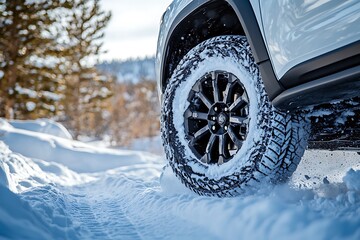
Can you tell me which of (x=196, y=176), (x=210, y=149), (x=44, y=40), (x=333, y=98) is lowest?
(x=196, y=176)

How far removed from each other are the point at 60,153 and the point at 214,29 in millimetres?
4100

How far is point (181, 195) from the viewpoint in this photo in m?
2.32

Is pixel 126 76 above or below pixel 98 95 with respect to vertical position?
above

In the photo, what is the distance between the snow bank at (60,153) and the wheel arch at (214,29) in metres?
3.34

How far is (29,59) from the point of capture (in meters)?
14.8

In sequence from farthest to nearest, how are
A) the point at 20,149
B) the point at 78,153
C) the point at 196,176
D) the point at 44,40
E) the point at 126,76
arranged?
1. the point at 126,76
2. the point at 44,40
3. the point at 78,153
4. the point at 20,149
5. the point at 196,176

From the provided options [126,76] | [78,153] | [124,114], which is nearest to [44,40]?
[78,153]

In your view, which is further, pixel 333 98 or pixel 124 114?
pixel 124 114

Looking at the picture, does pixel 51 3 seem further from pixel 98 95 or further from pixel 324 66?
pixel 324 66

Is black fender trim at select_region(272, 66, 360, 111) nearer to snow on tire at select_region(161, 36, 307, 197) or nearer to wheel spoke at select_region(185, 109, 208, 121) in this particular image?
snow on tire at select_region(161, 36, 307, 197)

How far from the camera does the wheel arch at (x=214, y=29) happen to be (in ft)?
5.94

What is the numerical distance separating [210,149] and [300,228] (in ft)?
3.00

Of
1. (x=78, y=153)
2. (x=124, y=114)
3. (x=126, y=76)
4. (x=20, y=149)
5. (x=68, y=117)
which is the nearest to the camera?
(x=20, y=149)

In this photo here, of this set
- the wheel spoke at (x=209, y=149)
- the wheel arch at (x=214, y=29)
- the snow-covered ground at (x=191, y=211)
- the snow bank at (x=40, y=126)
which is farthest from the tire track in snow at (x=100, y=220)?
the snow bank at (x=40, y=126)
